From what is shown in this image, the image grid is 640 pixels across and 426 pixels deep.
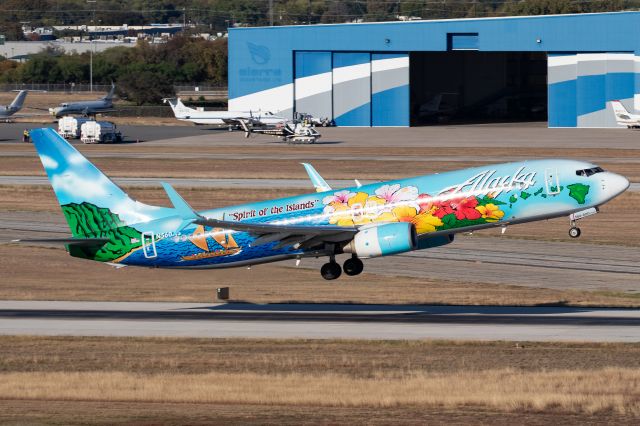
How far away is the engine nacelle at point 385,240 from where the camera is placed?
1895 inches

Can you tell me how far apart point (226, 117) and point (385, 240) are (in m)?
137

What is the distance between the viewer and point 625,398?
36406 millimetres

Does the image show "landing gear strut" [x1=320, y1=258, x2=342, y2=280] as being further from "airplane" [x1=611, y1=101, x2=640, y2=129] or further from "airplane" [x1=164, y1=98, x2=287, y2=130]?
"airplane" [x1=611, y1=101, x2=640, y2=129]

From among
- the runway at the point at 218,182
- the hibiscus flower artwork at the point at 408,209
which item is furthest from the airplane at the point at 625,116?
the hibiscus flower artwork at the point at 408,209

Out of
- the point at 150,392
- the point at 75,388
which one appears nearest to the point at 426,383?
the point at 150,392

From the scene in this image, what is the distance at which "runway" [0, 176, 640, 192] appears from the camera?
108 meters

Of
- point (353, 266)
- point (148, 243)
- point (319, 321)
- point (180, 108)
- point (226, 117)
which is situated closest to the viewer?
point (353, 266)

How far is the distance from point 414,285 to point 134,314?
17107mm

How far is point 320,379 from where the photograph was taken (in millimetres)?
39719

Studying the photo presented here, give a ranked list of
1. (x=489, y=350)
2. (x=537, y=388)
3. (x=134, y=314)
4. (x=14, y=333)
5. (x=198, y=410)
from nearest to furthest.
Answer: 1. (x=198, y=410)
2. (x=537, y=388)
3. (x=489, y=350)
4. (x=14, y=333)
5. (x=134, y=314)

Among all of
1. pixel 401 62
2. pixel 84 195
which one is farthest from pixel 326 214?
pixel 401 62

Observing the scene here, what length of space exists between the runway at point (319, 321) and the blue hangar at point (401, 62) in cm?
11530

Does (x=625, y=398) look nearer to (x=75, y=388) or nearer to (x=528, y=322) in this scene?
(x=528, y=322)

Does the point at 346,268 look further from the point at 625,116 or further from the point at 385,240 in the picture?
the point at 625,116
